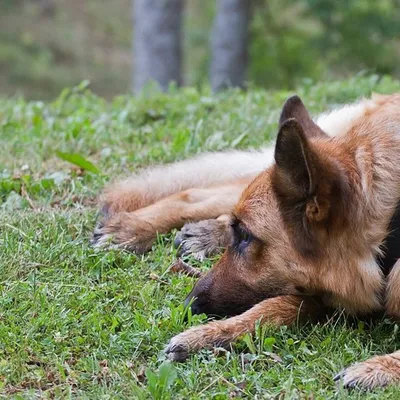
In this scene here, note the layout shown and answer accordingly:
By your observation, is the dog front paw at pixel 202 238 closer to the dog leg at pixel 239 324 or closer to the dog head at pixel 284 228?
the dog head at pixel 284 228

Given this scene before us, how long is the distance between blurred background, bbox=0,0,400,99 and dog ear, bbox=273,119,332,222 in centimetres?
621

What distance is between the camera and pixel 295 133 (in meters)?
3.32

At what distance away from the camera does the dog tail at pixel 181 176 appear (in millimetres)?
5141

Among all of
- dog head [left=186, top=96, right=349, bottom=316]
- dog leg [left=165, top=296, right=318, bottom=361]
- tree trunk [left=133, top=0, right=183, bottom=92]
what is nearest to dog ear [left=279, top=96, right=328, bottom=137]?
dog head [left=186, top=96, right=349, bottom=316]

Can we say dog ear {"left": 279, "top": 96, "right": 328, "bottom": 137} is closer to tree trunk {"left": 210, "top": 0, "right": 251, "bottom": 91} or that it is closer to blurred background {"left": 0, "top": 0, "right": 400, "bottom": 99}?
blurred background {"left": 0, "top": 0, "right": 400, "bottom": 99}

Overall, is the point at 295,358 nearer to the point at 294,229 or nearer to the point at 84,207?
the point at 294,229

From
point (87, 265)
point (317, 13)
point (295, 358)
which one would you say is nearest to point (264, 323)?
point (295, 358)

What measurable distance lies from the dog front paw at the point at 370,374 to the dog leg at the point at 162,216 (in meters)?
1.83

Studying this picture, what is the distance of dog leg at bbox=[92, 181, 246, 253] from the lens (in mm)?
4734

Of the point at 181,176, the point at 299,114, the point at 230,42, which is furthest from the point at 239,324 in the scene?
the point at 230,42


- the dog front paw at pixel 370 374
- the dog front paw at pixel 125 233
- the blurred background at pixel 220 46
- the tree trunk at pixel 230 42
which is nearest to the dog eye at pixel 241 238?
the dog front paw at pixel 370 374

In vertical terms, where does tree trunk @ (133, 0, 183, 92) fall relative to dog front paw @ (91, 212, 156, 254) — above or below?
above

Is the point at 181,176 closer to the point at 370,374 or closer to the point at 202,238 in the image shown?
the point at 202,238

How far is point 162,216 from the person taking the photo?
16.1 ft
